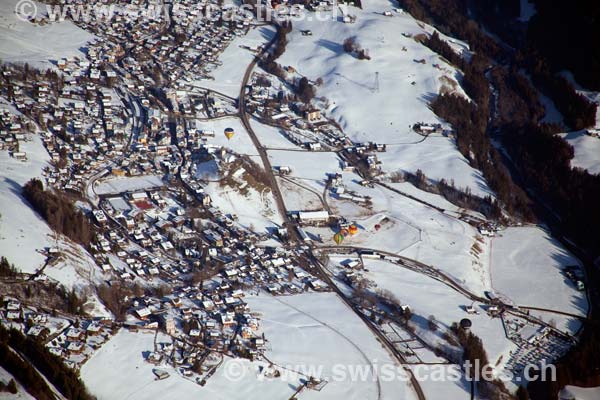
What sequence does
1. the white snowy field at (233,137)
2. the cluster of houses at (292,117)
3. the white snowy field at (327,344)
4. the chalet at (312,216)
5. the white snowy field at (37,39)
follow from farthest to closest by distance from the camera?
the white snowy field at (37,39) → the cluster of houses at (292,117) → the white snowy field at (233,137) → the chalet at (312,216) → the white snowy field at (327,344)

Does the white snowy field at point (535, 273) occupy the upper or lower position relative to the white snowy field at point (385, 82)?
lower

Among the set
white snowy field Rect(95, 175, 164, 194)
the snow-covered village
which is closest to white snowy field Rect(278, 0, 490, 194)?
the snow-covered village

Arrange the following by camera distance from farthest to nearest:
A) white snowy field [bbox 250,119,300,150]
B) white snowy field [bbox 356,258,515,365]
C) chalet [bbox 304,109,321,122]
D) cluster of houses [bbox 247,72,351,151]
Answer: chalet [bbox 304,109,321,122]
cluster of houses [bbox 247,72,351,151]
white snowy field [bbox 250,119,300,150]
white snowy field [bbox 356,258,515,365]

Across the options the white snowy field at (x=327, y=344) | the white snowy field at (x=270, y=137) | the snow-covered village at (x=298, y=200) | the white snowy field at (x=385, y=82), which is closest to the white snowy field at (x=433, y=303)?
the snow-covered village at (x=298, y=200)

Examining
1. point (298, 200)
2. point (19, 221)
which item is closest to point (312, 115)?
point (298, 200)

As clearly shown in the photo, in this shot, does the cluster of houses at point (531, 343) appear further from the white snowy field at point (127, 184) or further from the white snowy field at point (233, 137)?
the white snowy field at point (127, 184)

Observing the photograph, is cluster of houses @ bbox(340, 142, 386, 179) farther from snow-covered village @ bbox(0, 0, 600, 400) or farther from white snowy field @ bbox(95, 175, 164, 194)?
white snowy field @ bbox(95, 175, 164, 194)

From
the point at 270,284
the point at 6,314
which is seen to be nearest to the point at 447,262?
the point at 270,284
